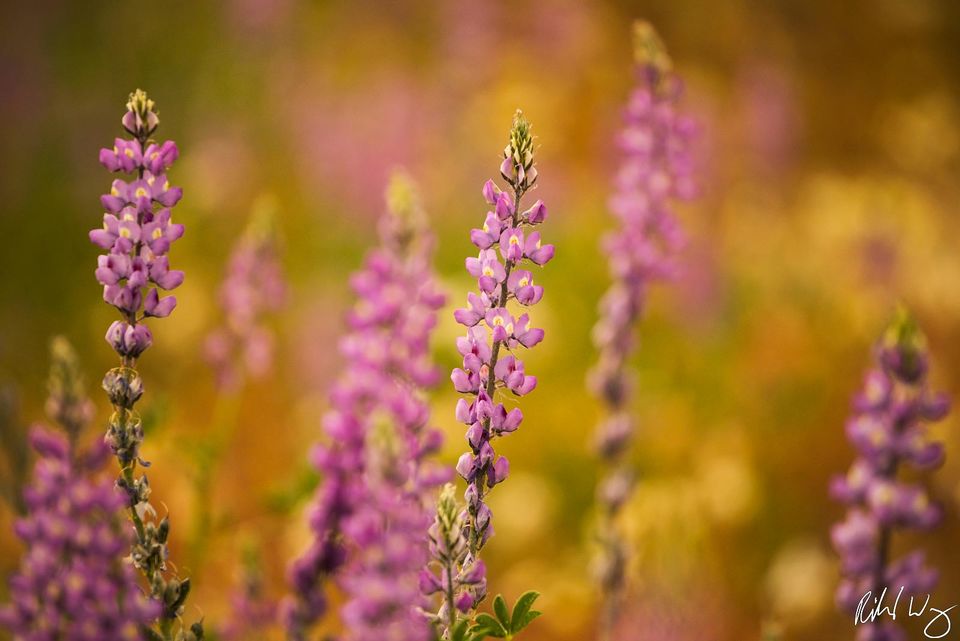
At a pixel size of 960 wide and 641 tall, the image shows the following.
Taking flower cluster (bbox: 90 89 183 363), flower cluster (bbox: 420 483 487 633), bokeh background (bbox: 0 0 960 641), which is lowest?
flower cluster (bbox: 420 483 487 633)

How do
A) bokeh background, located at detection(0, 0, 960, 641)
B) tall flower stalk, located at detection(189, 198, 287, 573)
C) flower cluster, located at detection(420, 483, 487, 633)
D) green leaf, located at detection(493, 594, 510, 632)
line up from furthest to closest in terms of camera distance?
bokeh background, located at detection(0, 0, 960, 641) < tall flower stalk, located at detection(189, 198, 287, 573) < green leaf, located at detection(493, 594, 510, 632) < flower cluster, located at detection(420, 483, 487, 633)

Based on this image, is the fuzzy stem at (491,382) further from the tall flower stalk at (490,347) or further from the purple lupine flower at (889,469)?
the purple lupine flower at (889,469)

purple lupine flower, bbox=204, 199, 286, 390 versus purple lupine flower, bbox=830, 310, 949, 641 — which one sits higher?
purple lupine flower, bbox=204, 199, 286, 390

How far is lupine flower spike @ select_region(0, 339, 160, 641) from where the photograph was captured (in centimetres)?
69

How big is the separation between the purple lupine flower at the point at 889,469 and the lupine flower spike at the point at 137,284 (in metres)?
0.63

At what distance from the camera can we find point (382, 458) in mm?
527

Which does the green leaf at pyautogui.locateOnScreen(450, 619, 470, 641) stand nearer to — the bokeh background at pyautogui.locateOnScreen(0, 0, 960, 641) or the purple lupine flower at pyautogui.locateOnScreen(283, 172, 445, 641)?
the purple lupine flower at pyautogui.locateOnScreen(283, 172, 445, 641)

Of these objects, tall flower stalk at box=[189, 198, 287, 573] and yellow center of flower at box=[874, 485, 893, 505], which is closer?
yellow center of flower at box=[874, 485, 893, 505]

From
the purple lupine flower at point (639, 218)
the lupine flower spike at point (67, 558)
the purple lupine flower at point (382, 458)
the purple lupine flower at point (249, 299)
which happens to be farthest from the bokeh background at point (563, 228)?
the purple lupine flower at point (382, 458)

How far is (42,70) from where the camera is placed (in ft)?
10.8

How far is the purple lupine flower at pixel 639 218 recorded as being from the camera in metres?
1.16

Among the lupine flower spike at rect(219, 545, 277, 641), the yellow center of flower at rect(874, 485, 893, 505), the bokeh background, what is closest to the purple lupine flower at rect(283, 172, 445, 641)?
the lupine flower spike at rect(219, 545, 277, 641)

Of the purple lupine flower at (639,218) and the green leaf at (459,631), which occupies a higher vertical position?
the purple lupine flower at (639,218)

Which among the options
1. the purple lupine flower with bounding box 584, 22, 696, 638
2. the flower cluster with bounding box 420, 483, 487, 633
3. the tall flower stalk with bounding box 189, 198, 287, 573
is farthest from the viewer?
the tall flower stalk with bounding box 189, 198, 287, 573
